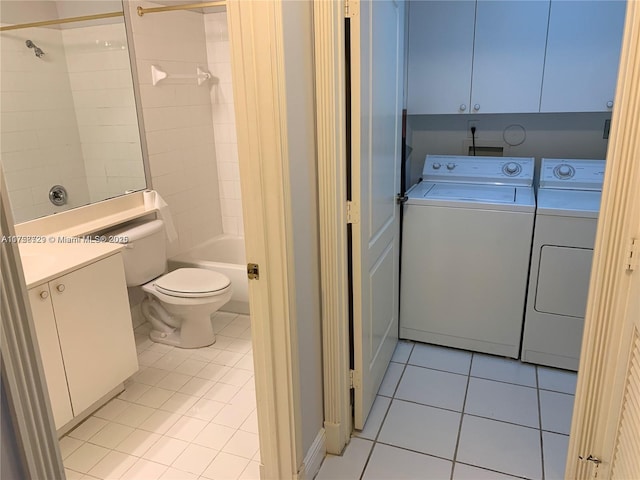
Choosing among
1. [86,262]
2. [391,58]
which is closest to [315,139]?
[391,58]

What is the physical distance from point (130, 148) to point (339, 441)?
1971 millimetres

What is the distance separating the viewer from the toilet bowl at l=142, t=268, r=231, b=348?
2656mm

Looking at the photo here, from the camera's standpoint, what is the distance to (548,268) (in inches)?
94.0

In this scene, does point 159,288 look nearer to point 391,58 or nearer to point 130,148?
point 130,148

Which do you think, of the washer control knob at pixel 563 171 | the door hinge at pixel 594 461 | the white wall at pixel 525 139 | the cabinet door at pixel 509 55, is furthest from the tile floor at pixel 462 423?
the cabinet door at pixel 509 55

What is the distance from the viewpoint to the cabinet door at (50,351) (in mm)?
1820

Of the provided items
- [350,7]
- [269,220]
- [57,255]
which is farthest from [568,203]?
[57,255]

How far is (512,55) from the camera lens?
260 centimetres

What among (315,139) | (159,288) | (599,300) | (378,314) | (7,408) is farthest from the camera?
(159,288)

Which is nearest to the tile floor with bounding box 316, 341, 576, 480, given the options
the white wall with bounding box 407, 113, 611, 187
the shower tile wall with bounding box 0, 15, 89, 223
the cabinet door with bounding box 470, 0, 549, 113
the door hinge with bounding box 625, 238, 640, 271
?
the door hinge with bounding box 625, 238, 640, 271

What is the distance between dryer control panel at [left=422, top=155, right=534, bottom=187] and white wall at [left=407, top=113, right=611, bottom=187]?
0.14 metres

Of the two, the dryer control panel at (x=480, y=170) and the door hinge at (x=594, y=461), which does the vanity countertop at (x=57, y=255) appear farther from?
the door hinge at (x=594, y=461)

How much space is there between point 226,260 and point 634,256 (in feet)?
8.76

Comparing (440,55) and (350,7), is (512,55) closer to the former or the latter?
(440,55)
